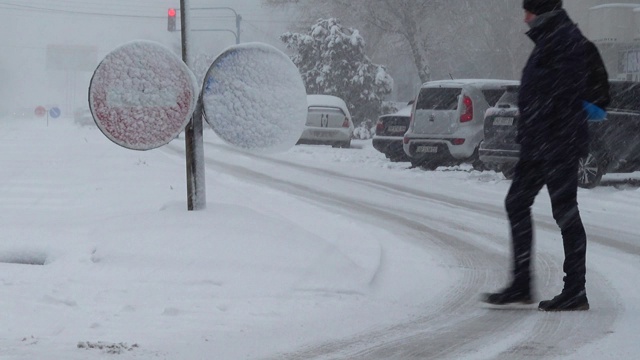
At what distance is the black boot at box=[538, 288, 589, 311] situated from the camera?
5.50 metres

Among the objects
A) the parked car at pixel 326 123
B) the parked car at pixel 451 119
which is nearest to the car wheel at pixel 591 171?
the parked car at pixel 451 119

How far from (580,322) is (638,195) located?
893 cm

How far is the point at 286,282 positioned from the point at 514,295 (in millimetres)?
1418

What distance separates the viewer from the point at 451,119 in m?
18.2

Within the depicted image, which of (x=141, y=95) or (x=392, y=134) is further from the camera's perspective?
(x=392, y=134)

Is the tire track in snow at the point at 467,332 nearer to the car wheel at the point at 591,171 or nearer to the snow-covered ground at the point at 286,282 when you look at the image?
the snow-covered ground at the point at 286,282

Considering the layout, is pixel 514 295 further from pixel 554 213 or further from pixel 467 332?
pixel 467 332

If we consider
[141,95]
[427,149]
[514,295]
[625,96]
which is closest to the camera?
[514,295]

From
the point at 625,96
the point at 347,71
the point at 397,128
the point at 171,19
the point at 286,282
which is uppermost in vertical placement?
the point at 171,19

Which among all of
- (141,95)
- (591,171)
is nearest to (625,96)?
(591,171)

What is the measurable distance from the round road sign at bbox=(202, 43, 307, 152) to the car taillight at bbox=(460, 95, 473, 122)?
1052 cm

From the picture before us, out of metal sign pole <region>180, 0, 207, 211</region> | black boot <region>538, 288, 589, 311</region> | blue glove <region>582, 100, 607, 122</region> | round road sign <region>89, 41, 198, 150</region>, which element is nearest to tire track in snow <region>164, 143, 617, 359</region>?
black boot <region>538, 288, 589, 311</region>

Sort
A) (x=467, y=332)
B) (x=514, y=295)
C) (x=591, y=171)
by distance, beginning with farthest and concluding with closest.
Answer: (x=591, y=171)
(x=514, y=295)
(x=467, y=332)

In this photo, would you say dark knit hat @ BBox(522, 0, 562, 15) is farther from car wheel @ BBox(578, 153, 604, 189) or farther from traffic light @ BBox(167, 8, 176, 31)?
traffic light @ BBox(167, 8, 176, 31)
